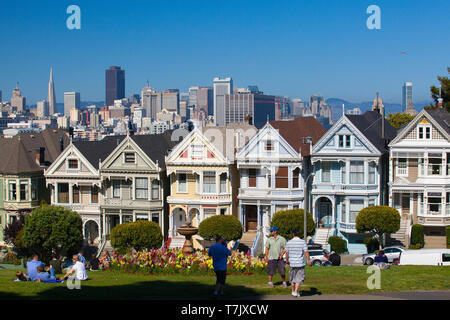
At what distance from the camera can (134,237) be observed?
47.9m

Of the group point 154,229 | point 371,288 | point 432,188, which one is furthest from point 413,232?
point 371,288

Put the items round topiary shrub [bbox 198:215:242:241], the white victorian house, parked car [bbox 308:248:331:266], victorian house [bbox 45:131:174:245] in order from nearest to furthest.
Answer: parked car [bbox 308:248:331:266], round topiary shrub [bbox 198:215:242:241], victorian house [bbox 45:131:174:245], the white victorian house

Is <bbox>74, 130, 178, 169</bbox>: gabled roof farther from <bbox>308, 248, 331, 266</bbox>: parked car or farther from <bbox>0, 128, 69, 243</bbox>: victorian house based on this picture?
<bbox>308, 248, 331, 266</bbox>: parked car

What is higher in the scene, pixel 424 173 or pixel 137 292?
pixel 424 173

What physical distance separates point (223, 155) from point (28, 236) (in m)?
14.3

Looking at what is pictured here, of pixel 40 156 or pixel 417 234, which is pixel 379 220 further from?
pixel 40 156

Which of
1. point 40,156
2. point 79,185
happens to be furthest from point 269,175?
point 40,156

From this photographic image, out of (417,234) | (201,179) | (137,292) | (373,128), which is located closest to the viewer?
(137,292)

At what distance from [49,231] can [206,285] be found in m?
26.5

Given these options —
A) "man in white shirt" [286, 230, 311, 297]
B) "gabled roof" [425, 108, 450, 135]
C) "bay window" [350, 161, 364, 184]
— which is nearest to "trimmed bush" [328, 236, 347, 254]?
"bay window" [350, 161, 364, 184]

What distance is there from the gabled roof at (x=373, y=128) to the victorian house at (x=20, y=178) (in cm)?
2411

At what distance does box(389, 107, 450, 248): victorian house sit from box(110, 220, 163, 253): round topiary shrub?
16.2m

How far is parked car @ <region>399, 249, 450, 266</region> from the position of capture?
36656 mm
